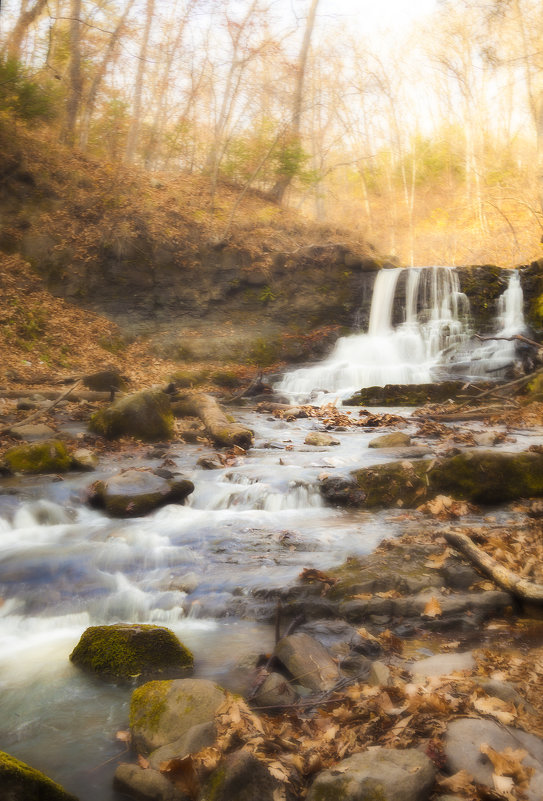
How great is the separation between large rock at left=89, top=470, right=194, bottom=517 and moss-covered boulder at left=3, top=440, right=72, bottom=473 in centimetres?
95

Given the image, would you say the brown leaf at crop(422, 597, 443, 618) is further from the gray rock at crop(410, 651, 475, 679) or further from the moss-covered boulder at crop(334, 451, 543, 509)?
the moss-covered boulder at crop(334, 451, 543, 509)

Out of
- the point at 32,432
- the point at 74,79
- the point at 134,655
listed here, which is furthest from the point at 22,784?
the point at 74,79

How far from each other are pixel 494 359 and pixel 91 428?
11112 millimetres

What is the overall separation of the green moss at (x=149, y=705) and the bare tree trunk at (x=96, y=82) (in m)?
20.2

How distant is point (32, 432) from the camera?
8594 millimetres

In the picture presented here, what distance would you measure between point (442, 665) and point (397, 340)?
1531 cm

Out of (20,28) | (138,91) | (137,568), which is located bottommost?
(137,568)

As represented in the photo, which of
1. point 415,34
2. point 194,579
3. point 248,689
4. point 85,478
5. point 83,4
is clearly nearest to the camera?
point 248,689

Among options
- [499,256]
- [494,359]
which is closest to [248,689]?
[494,359]

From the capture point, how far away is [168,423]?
32.1ft

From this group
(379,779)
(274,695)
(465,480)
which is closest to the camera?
(379,779)

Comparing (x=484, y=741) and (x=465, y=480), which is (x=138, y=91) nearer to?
(x=465, y=480)

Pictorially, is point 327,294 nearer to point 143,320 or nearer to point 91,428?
point 143,320

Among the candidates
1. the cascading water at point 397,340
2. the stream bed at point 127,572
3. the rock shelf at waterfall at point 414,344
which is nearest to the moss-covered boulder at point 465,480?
the stream bed at point 127,572
